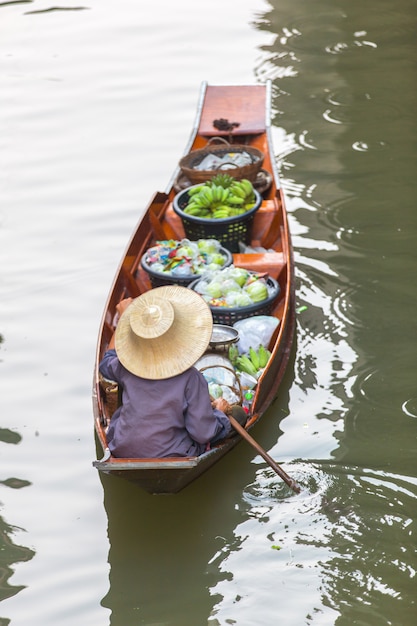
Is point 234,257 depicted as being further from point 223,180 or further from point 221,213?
point 223,180

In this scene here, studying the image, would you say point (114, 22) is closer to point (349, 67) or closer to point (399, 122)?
point (349, 67)

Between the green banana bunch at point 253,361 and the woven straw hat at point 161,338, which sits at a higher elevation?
the woven straw hat at point 161,338

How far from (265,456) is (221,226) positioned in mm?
2315

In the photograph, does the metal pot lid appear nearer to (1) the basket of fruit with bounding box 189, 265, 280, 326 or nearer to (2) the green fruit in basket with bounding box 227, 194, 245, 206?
(1) the basket of fruit with bounding box 189, 265, 280, 326

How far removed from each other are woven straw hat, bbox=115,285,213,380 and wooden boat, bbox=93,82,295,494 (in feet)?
1.56

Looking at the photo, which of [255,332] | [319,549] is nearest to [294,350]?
[255,332]

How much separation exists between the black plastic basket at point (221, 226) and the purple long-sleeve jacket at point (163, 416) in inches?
87.5

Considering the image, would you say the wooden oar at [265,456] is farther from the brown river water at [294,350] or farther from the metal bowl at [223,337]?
the metal bowl at [223,337]

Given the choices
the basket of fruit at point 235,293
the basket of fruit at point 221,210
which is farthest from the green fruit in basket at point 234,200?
the basket of fruit at point 235,293

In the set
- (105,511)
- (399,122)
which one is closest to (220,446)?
(105,511)

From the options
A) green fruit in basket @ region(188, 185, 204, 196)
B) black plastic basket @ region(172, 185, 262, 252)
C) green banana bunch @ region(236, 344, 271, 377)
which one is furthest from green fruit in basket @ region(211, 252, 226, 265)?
green banana bunch @ region(236, 344, 271, 377)

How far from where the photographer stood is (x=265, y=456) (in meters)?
5.01

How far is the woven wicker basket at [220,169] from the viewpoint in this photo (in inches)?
285

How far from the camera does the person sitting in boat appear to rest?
15.1 feet
